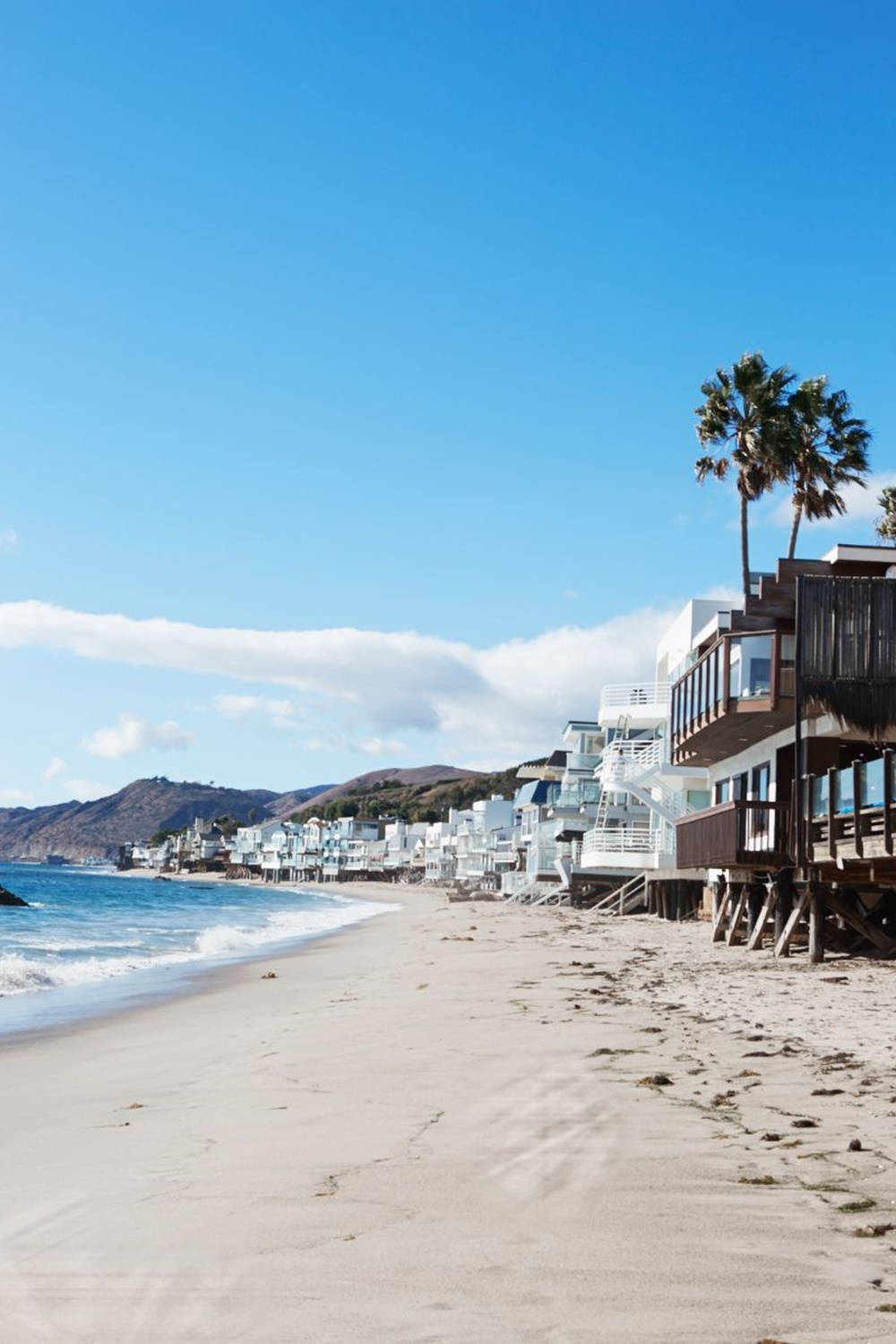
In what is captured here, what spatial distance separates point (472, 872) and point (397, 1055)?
457 ft

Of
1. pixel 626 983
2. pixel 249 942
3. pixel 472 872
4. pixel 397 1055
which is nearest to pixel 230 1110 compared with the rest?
pixel 397 1055

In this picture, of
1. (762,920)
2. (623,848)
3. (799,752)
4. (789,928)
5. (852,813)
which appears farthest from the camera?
(623,848)

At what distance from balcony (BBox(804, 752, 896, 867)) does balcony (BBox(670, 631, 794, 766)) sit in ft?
17.8

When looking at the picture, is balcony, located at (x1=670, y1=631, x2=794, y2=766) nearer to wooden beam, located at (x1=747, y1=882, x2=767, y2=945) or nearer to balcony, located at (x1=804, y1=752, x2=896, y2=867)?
wooden beam, located at (x1=747, y1=882, x2=767, y2=945)

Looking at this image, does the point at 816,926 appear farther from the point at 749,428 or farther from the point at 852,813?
the point at 749,428

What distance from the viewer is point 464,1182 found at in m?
6.53

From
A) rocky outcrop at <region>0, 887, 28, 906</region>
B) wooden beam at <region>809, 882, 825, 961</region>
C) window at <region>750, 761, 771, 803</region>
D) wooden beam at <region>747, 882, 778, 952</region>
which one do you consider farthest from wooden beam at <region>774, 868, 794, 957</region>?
rocky outcrop at <region>0, 887, 28, 906</region>

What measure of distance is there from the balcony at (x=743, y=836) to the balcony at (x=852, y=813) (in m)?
1.52

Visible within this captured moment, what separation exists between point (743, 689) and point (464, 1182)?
878 inches

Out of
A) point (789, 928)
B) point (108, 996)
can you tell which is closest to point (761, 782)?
point (789, 928)

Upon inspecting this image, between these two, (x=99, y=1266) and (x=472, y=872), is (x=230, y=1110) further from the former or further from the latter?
(x=472, y=872)

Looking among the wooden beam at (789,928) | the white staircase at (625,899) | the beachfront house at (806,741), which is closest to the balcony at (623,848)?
the white staircase at (625,899)

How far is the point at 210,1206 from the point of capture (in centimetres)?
Result: 620

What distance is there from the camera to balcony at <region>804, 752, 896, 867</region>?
59.3ft
